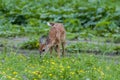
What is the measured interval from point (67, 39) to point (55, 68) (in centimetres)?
517

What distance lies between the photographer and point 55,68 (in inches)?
377

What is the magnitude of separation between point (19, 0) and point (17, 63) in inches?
358

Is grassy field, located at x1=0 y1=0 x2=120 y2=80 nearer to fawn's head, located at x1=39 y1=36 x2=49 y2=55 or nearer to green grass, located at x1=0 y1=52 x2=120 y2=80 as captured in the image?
green grass, located at x1=0 y1=52 x2=120 y2=80

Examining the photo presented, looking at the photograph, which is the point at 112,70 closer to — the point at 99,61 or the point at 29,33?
the point at 99,61

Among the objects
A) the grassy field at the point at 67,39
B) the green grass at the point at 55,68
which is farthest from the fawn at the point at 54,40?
the green grass at the point at 55,68

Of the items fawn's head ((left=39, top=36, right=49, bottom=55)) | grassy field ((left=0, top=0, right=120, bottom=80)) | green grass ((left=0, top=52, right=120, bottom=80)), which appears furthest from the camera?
fawn's head ((left=39, top=36, right=49, bottom=55))

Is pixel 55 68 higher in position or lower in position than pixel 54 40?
higher

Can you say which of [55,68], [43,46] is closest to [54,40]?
[43,46]

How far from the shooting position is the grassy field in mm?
9484

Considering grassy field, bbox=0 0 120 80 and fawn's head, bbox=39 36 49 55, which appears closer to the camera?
grassy field, bbox=0 0 120 80

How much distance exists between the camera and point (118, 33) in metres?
15.4

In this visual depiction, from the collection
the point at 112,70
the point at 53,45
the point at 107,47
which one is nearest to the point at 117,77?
the point at 112,70

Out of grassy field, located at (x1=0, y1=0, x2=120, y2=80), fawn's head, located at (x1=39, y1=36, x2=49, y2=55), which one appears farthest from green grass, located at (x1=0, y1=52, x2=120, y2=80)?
fawn's head, located at (x1=39, y1=36, x2=49, y2=55)

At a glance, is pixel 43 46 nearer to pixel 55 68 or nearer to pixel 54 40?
pixel 54 40
